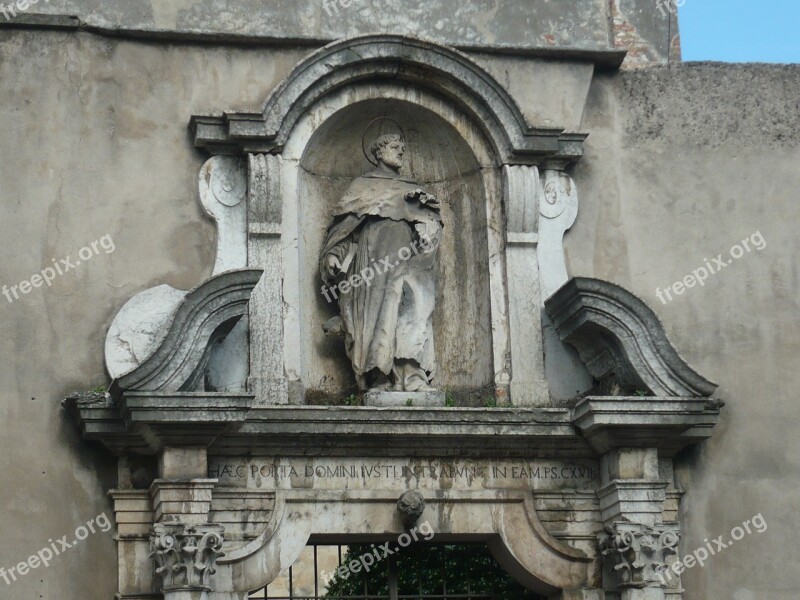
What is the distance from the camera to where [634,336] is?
10.6 meters

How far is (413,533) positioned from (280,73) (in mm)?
3111

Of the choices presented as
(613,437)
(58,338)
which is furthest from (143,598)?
(613,437)

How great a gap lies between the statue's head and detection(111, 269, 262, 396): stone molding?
5.06 feet

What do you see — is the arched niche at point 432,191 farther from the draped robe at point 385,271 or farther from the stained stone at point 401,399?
the stained stone at point 401,399

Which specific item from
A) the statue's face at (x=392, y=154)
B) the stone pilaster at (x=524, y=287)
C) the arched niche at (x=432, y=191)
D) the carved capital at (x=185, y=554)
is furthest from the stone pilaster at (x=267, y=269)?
the stone pilaster at (x=524, y=287)

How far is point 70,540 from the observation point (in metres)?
10.1

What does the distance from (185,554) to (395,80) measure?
11.5 feet

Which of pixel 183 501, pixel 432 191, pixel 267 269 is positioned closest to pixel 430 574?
pixel 432 191

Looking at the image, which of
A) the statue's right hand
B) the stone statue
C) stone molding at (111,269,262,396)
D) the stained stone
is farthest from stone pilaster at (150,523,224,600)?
the statue's right hand

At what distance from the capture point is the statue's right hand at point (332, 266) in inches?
433

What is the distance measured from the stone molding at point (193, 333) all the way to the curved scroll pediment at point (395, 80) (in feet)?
3.60

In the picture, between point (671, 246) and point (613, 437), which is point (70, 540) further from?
point (671, 246)

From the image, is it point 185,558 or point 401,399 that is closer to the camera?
point 185,558

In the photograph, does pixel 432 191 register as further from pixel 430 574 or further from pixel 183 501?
pixel 430 574
